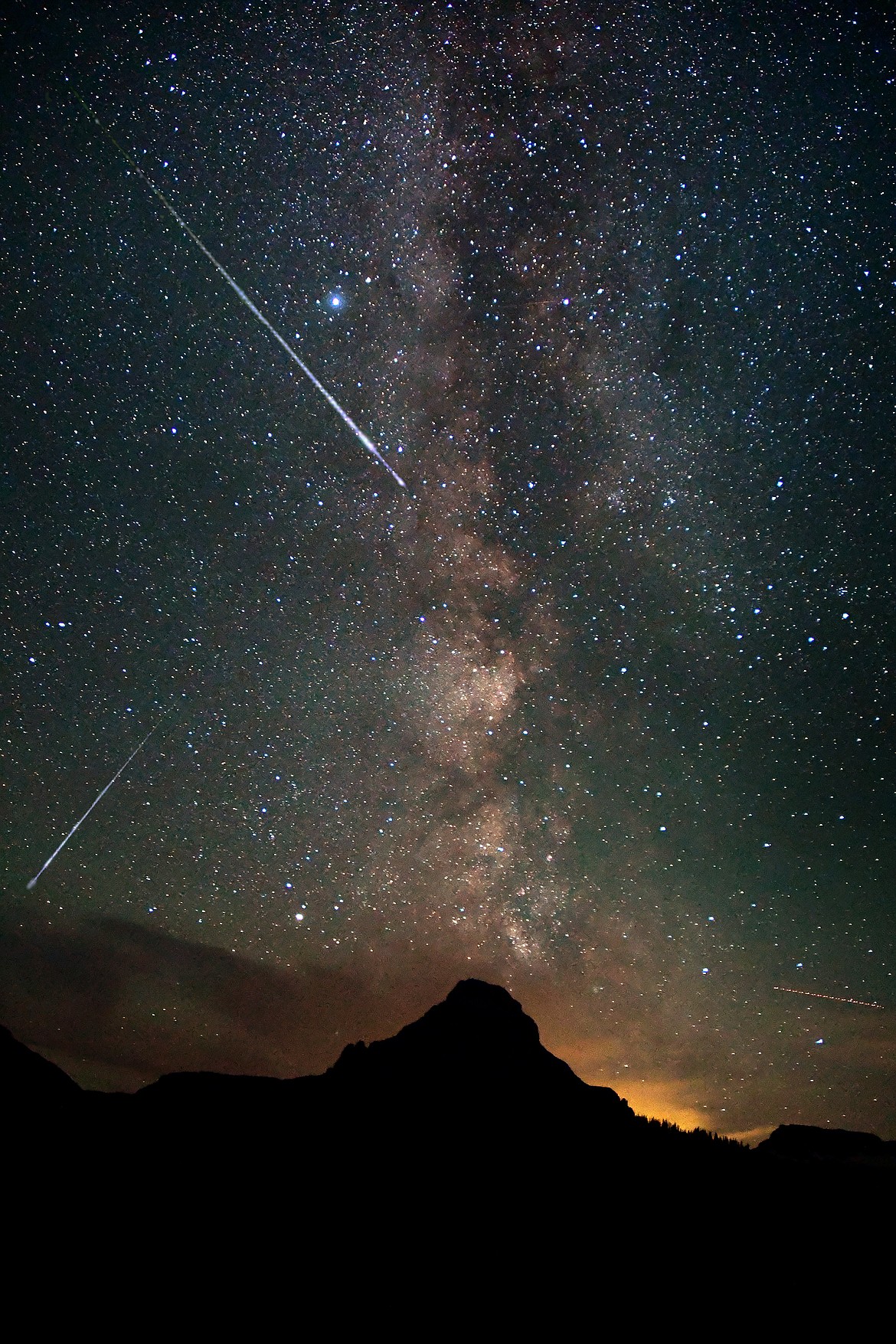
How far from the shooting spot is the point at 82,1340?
9953mm

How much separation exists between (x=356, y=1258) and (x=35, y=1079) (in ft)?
73.7

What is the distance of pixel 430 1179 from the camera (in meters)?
16.2

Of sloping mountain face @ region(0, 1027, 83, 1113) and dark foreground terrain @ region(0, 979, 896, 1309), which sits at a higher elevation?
dark foreground terrain @ region(0, 979, 896, 1309)

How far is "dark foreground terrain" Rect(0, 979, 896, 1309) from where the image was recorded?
12.5m

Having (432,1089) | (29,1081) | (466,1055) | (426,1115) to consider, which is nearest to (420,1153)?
(426,1115)

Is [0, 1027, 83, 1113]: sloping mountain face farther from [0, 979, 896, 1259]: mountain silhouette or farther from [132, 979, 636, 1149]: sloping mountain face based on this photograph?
[132, 979, 636, 1149]: sloping mountain face

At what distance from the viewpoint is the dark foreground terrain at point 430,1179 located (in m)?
12.5

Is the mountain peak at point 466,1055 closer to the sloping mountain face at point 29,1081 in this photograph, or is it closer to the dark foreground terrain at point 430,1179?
the dark foreground terrain at point 430,1179

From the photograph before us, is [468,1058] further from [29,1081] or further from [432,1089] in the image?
[29,1081]

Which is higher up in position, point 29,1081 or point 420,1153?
point 420,1153

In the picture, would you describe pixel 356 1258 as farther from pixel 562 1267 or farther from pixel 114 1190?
pixel 114 1190

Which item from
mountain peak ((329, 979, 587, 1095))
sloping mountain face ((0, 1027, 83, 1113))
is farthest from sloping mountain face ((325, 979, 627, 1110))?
sloping mountain face ((0, 1027, 83, 1113))

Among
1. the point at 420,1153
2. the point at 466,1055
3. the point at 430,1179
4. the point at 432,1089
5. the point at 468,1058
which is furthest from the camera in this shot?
the point at 466,1055

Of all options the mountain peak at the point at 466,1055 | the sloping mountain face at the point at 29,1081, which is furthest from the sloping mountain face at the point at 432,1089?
the sloping mountain face at the point at 29,1081
